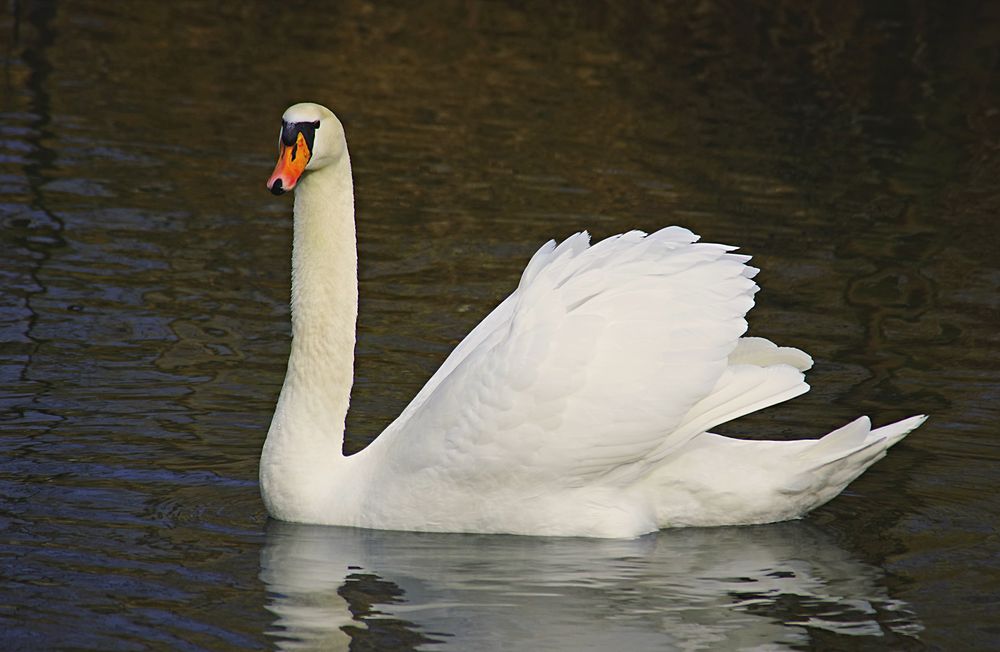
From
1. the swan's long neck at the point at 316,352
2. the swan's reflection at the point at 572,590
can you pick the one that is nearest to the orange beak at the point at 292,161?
the swan's long neck at the point at 316,352

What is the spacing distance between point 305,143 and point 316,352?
0.92 m

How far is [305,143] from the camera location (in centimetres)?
661

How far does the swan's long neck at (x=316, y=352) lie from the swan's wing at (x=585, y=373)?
262mm

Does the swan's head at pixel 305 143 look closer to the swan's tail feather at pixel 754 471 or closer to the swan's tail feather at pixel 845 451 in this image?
the swan's tail feather at pixel 754 471

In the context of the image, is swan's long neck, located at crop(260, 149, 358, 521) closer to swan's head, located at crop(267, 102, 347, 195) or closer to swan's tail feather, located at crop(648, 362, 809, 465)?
swan's head, located at crop(267, 102, 347, 195)

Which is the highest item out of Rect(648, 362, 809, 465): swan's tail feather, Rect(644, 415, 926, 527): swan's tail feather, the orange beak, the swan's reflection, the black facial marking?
the black facial marking

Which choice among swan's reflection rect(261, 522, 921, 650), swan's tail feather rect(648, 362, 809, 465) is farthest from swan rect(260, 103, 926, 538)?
swan's reflection rect(261, 522, 921, 650)

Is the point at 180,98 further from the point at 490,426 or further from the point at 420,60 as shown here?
the point at 490,426

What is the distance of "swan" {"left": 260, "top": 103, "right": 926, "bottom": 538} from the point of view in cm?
657

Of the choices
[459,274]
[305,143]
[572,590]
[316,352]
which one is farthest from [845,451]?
[459,274]

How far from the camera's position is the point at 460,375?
21.8 ft

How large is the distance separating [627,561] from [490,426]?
0.73 metres

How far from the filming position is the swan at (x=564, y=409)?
6574 millimetres

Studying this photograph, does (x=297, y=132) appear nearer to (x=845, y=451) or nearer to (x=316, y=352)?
(x=316, y=352)
